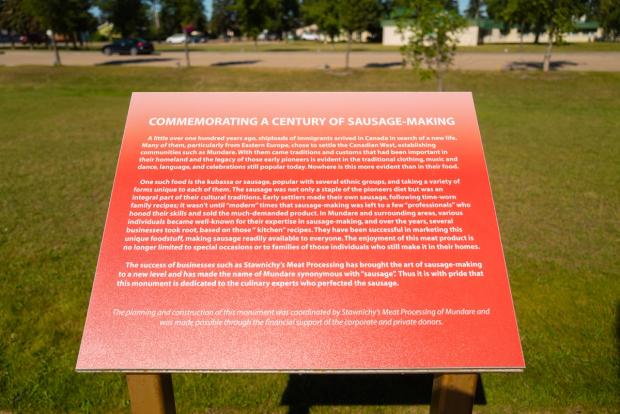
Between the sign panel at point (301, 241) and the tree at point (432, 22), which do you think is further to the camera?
the tree at point (432, 22)

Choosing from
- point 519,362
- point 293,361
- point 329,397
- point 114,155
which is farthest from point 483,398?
point 114,155

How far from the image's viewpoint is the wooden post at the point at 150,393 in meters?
2.42

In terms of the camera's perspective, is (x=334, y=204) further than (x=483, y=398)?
No

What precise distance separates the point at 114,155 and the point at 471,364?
1114 centimetres

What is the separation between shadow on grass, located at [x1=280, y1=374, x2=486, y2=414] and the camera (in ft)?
12.7

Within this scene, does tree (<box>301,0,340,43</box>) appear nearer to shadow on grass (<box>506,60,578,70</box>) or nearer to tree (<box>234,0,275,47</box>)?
tree (<box>234,0,275,47</box>)

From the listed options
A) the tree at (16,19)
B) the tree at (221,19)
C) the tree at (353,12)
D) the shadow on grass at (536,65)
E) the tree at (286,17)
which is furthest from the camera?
the tree at (221,19)

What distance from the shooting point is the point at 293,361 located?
2.27 m

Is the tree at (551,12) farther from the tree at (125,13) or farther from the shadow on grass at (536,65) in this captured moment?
the tree at (125,13)

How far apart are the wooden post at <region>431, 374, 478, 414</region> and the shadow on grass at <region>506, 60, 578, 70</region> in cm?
2723

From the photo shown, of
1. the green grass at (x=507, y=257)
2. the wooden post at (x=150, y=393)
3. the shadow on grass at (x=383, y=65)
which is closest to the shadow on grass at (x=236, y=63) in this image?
the shadow on grass at (x=383, y=65)

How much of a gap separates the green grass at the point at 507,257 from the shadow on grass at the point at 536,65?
31.8 feet

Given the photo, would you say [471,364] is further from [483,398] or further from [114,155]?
[114,155]

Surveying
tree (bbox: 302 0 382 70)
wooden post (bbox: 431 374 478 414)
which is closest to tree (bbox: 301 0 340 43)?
tree (bbox: 302 0 382 70)
